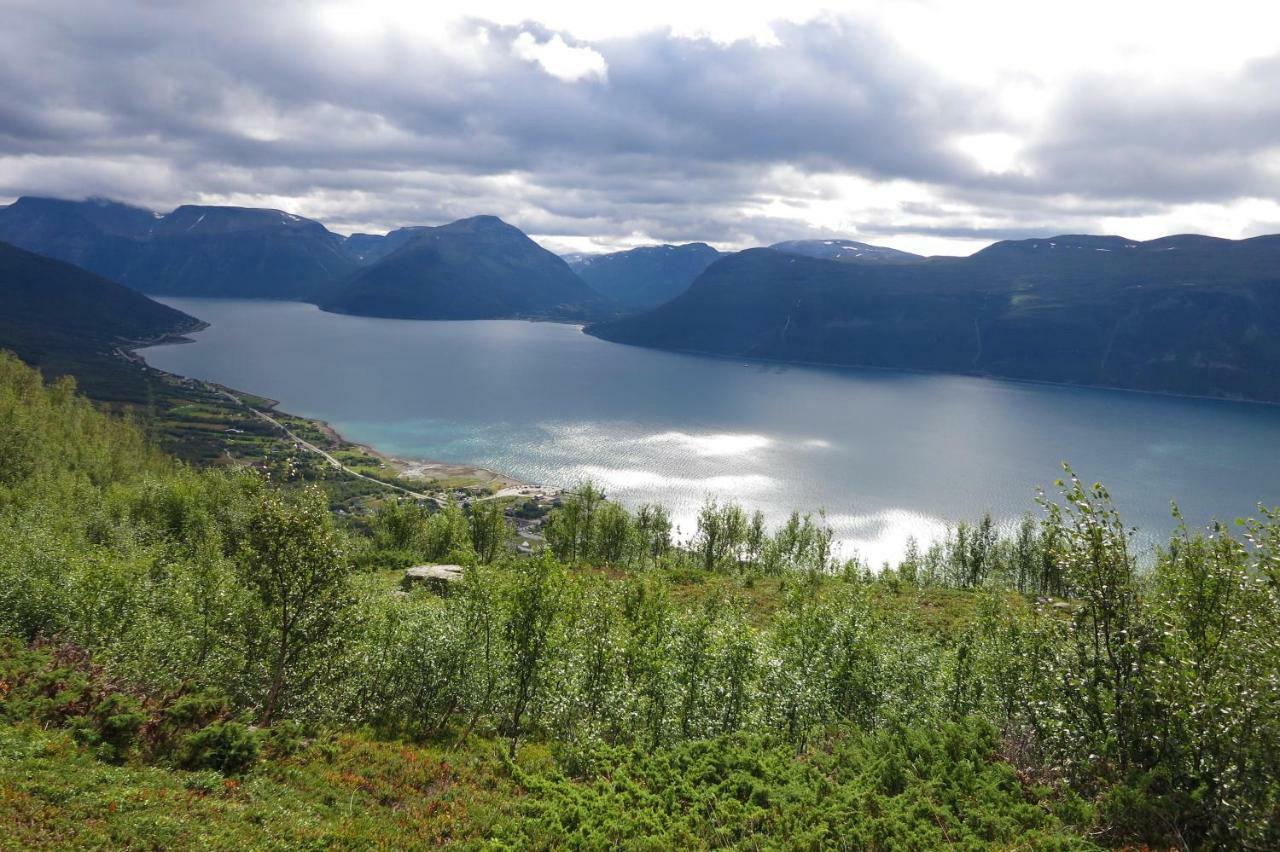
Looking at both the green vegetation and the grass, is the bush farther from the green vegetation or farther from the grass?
the grass

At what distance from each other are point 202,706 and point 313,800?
6.57 m

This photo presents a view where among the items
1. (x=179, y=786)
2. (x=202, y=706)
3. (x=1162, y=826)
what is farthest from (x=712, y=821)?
(x=202, y=706)

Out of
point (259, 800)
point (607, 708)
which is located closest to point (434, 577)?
point (607, 708)

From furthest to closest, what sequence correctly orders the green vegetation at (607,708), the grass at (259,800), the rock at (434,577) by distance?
the rock at (434,577) < the green vegetation at (607,708) < the grass at (259,800)

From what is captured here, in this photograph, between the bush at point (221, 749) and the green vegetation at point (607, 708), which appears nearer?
the green vegetation at point (607, 708)

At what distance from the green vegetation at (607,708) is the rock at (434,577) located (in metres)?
17.4

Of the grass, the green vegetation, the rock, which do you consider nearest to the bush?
the green vegetation

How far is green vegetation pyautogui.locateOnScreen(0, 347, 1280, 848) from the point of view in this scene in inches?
698

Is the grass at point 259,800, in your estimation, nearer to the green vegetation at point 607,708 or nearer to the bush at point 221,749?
the green vegetation at point 607,708

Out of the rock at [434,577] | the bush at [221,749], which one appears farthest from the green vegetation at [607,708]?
the rock at [434,577]

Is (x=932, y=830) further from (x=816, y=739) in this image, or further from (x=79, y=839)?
(x=79, y=839)

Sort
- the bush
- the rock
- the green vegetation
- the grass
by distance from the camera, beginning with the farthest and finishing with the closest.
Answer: the rock < the bush < the green vegetation < the grass

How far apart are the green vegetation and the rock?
57.1ft

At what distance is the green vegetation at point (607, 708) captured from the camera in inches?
698
